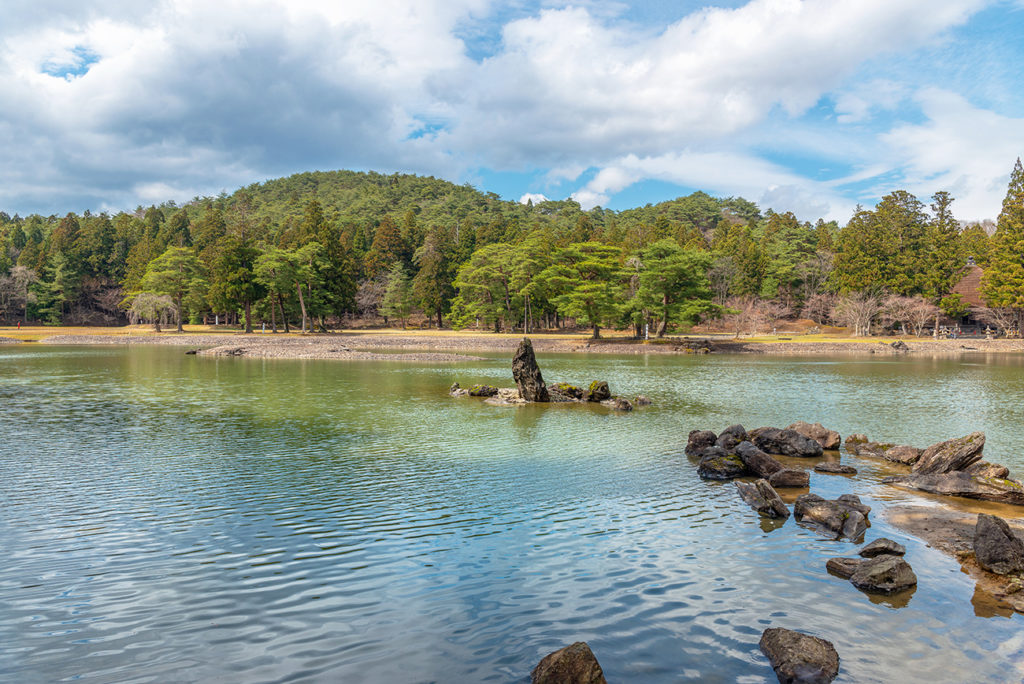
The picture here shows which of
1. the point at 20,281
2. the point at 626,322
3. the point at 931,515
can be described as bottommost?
the point at 931,515

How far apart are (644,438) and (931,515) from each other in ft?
25.6

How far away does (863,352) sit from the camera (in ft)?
188

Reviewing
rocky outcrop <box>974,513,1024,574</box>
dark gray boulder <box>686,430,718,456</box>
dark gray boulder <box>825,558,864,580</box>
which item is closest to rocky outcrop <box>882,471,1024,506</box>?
rocky outcrop <box>974,513,1024,574</box>

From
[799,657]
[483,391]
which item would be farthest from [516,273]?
[799,657]

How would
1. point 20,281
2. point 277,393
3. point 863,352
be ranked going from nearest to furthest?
1. point 277,393
2. point 863,352
3. point 20,281

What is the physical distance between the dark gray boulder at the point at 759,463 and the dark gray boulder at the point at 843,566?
16.0 ft

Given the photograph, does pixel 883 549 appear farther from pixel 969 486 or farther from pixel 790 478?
pixel 969 486

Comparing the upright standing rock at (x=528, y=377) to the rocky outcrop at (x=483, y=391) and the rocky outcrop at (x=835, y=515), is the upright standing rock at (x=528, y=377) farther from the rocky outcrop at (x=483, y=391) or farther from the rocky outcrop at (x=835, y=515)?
the rocky outcrop at (x=835, y=515)

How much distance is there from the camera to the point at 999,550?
8.06 m

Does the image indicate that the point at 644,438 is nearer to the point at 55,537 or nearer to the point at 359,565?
the point at 359,565

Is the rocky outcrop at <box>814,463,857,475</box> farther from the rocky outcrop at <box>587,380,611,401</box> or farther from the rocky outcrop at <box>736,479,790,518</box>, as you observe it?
the rocky outcrop at <box>587,380,611,401</box>

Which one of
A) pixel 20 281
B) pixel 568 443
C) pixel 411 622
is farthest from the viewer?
pixel 20 281

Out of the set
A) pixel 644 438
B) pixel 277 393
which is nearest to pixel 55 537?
pixel 644 438

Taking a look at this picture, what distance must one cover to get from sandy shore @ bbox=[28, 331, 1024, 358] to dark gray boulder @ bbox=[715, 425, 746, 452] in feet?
135
